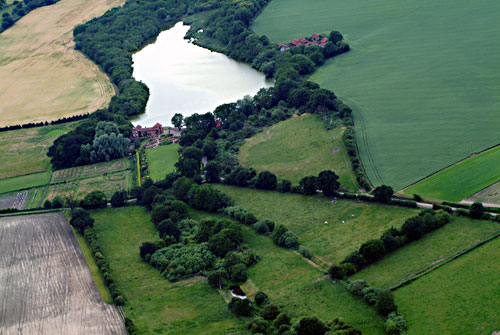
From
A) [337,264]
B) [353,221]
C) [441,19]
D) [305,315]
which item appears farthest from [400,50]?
[305,315]

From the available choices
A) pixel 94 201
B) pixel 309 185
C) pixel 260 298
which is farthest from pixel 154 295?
pixel 309 185

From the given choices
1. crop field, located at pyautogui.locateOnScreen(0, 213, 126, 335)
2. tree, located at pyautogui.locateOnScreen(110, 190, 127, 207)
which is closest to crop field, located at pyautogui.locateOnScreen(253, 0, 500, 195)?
tree, located at pyautogui.locateOnScreen(110, 190, 127, 207)

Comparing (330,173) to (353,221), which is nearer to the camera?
(353,221)

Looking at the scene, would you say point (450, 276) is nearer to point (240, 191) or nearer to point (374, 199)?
point (374, 199)

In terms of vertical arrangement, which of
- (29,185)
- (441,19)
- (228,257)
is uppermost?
(441,19)

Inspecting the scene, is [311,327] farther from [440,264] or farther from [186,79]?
[186,79]
